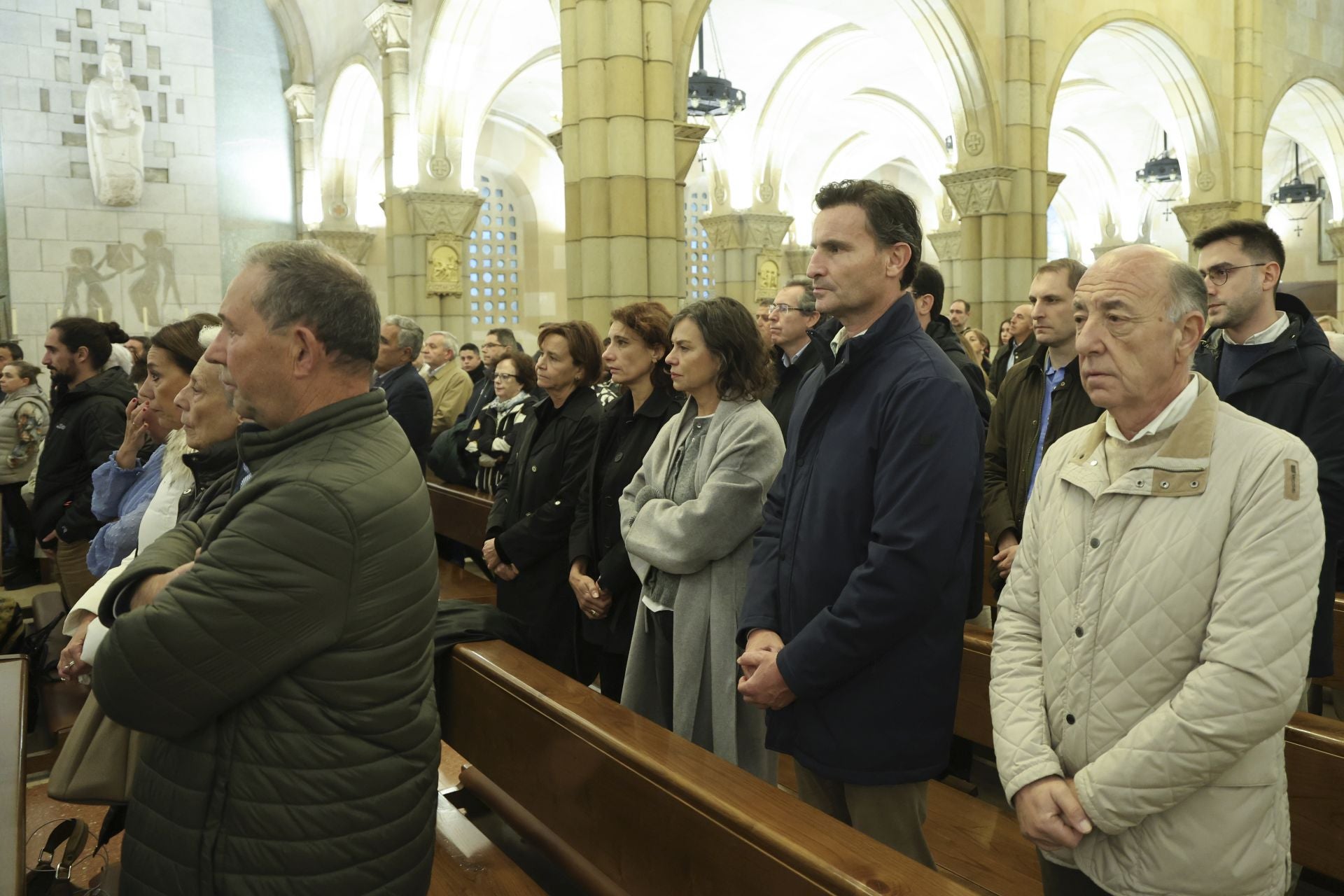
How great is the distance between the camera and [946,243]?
19.4 meters

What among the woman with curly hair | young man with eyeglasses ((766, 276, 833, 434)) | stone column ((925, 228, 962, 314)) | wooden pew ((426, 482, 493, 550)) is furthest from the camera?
stone column ((925, 228, 962, 314))

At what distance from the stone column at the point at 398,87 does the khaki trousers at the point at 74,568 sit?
7.77m

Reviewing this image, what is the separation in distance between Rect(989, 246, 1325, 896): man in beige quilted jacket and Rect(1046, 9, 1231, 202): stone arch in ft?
39.8

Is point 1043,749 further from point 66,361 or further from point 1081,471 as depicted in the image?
point 66,361

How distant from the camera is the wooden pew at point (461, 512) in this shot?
5.29m

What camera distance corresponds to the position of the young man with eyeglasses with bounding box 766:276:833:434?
12.0 feet

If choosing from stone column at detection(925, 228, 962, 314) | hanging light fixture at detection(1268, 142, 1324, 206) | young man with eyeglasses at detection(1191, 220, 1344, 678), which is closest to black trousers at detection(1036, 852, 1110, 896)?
young man with eyeglasses at detection(1191, 220, 1344, 678)

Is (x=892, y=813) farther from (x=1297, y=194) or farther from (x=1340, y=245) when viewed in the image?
(x=1297, y=194)

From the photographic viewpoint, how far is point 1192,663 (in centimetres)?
156

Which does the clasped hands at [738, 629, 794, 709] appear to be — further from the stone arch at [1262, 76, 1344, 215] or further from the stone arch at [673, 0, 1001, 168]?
the stone arch at [1262, 76, 1344, 215]

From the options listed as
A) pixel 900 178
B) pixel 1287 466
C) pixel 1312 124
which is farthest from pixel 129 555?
pixel 900 178

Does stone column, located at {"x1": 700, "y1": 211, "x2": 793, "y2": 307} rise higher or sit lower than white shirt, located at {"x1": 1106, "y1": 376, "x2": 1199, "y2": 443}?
higher

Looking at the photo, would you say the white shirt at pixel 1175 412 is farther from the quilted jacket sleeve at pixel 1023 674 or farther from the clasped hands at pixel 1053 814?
the clasped hands at pixel 1053 814

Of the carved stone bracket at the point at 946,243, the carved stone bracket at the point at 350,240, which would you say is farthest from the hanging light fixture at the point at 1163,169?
the carved stone bracket at the point at 350,240
